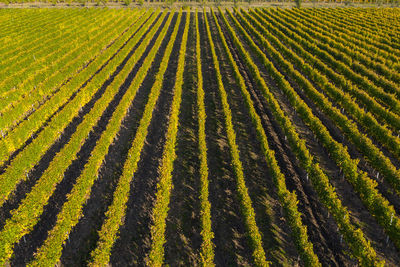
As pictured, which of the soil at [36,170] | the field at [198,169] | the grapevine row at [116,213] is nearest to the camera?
the grapevine row at [116,213]

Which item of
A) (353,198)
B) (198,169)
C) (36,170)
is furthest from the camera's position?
(198,169)

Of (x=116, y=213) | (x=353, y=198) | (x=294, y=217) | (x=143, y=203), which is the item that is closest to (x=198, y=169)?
(x=143, y=203)

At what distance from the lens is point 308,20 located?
234ft

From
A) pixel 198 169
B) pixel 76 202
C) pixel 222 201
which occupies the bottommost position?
pixel 222 201

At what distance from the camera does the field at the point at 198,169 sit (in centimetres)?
1561

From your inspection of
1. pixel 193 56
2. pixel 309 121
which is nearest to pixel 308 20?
pixel 193 56

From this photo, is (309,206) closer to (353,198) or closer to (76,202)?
(353,198)

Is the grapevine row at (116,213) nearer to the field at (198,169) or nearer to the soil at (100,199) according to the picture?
the field at (198,169)

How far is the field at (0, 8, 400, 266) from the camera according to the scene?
15.6 metres

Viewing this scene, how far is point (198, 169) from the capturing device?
21891 millimetres

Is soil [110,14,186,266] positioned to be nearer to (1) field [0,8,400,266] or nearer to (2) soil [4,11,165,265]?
(1) field [0,8,400,266]

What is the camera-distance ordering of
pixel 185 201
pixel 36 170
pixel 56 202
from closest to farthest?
pixel 56 202 < pixel 185 201 < pixel 36 170

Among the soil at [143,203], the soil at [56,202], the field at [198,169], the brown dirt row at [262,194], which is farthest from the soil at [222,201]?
the soil at [56,202]

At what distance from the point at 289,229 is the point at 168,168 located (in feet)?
31.3
